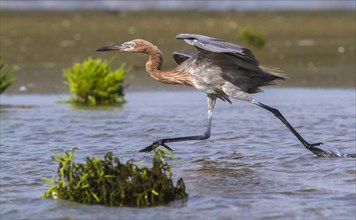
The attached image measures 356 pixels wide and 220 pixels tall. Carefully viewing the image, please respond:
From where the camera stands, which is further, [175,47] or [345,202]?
[175,47]

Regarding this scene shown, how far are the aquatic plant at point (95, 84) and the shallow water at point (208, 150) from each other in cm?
30

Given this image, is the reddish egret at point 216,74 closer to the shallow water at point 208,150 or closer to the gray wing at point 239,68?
the gray wing at point 239,68

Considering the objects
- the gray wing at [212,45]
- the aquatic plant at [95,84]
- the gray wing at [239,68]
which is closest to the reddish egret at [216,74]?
the gray wing at [239,68]

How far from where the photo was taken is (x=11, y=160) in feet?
33.3

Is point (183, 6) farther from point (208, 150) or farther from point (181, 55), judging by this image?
point (208, 150)

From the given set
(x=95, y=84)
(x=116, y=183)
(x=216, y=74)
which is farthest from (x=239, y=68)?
(x=95, y=84)

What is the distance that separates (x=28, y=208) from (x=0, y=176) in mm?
1403

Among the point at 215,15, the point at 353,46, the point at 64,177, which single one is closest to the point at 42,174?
the point at 64,177

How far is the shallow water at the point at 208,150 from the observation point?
7.88 metres

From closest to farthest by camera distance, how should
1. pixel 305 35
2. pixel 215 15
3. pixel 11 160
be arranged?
pixel 11 160 < pixel 305 35 < pixel 215 15

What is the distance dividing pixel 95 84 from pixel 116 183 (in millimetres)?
7084

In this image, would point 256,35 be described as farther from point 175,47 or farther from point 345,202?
point 345,202

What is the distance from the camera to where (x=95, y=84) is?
48.8ft

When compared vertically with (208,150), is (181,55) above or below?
above
